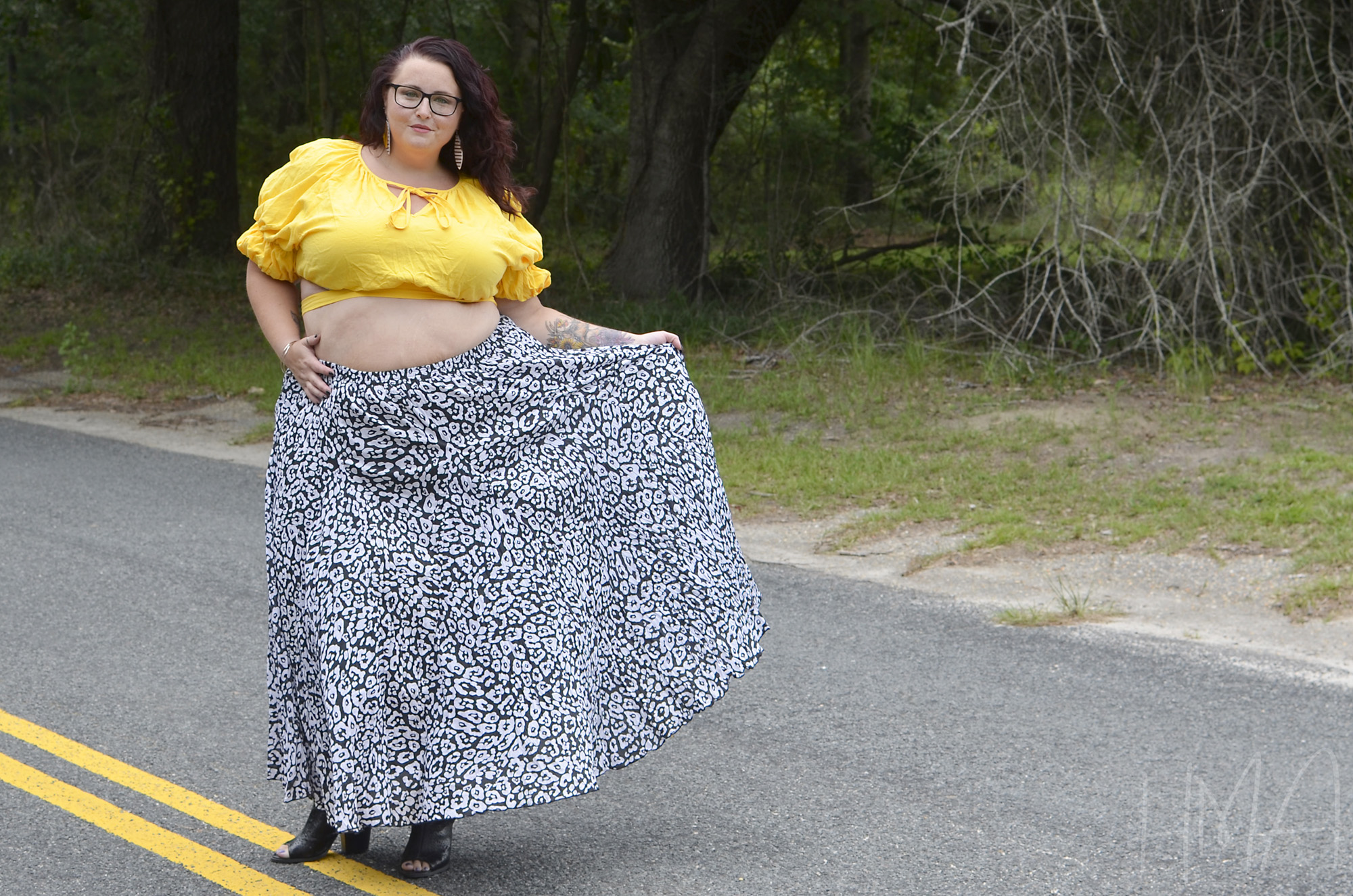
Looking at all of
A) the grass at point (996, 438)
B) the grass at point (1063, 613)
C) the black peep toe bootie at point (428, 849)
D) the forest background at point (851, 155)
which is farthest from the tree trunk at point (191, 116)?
the black peep toe bootie at point (428, 849)

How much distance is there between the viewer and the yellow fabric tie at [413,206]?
11.0 feet

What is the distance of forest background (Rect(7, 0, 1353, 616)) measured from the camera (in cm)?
840

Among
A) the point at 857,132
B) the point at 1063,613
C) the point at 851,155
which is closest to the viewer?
the point at 1063,613

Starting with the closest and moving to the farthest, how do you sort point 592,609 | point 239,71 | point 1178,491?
point 592,609, point 1178,491, point 239,71

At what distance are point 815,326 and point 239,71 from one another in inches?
734

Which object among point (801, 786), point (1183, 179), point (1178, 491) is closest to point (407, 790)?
point (801, 786)

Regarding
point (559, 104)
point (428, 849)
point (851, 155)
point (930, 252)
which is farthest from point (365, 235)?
point (559, 104)

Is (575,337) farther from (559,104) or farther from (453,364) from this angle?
(559,104)

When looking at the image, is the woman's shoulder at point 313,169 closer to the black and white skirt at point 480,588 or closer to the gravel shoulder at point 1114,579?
the black and white skirt at point 480,588

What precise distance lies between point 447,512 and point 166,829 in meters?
1.26

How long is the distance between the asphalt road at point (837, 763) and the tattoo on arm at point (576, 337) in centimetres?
130

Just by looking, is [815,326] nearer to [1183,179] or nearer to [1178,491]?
[1183,179]

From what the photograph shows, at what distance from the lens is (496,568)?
3338 mm

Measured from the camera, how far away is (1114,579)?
6375 mm
